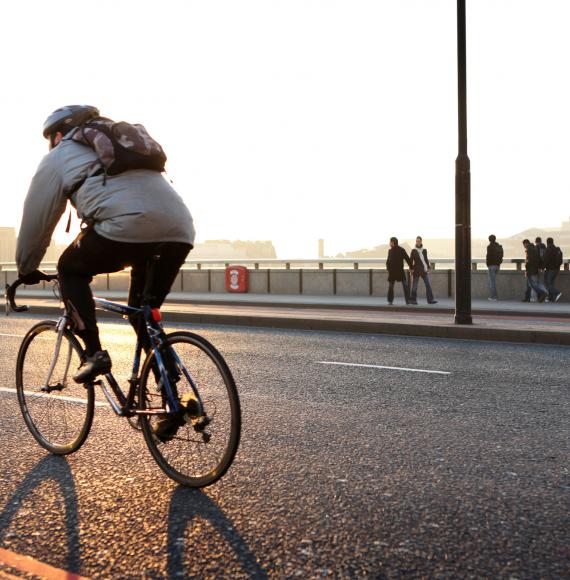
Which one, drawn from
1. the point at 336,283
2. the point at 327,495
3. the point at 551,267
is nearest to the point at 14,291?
the point at 327,495

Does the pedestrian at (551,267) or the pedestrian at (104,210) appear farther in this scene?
the pedestrian at (551,267)

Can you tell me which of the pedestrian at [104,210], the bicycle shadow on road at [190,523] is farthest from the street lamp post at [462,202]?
the bicycle shadow on road at [190,523]

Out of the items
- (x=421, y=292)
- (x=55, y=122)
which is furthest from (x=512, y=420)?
(x=421, y=292)

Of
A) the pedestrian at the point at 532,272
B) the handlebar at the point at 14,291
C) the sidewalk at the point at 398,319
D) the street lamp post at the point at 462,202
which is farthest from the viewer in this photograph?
the pedestrian at the point at 532,272

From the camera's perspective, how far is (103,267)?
3.67m

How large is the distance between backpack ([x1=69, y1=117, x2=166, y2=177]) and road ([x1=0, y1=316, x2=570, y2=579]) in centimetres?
148

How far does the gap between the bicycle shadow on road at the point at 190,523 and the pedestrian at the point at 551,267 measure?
702 inches

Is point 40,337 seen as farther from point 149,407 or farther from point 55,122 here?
point 55,122

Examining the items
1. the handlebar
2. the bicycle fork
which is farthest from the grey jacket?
the bicycle fork

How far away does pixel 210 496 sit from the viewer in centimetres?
359

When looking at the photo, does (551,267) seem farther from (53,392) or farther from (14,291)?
(14,291)

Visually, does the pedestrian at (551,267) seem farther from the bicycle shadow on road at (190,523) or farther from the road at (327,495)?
the bicycle shadow on road at (190,523)

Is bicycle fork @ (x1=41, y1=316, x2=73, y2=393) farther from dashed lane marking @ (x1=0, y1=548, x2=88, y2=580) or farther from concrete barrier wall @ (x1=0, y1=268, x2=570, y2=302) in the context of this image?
concrete barrier wall @ (x1=0, y1=268, x2=570, y2=302)

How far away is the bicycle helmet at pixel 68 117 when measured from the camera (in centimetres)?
366
